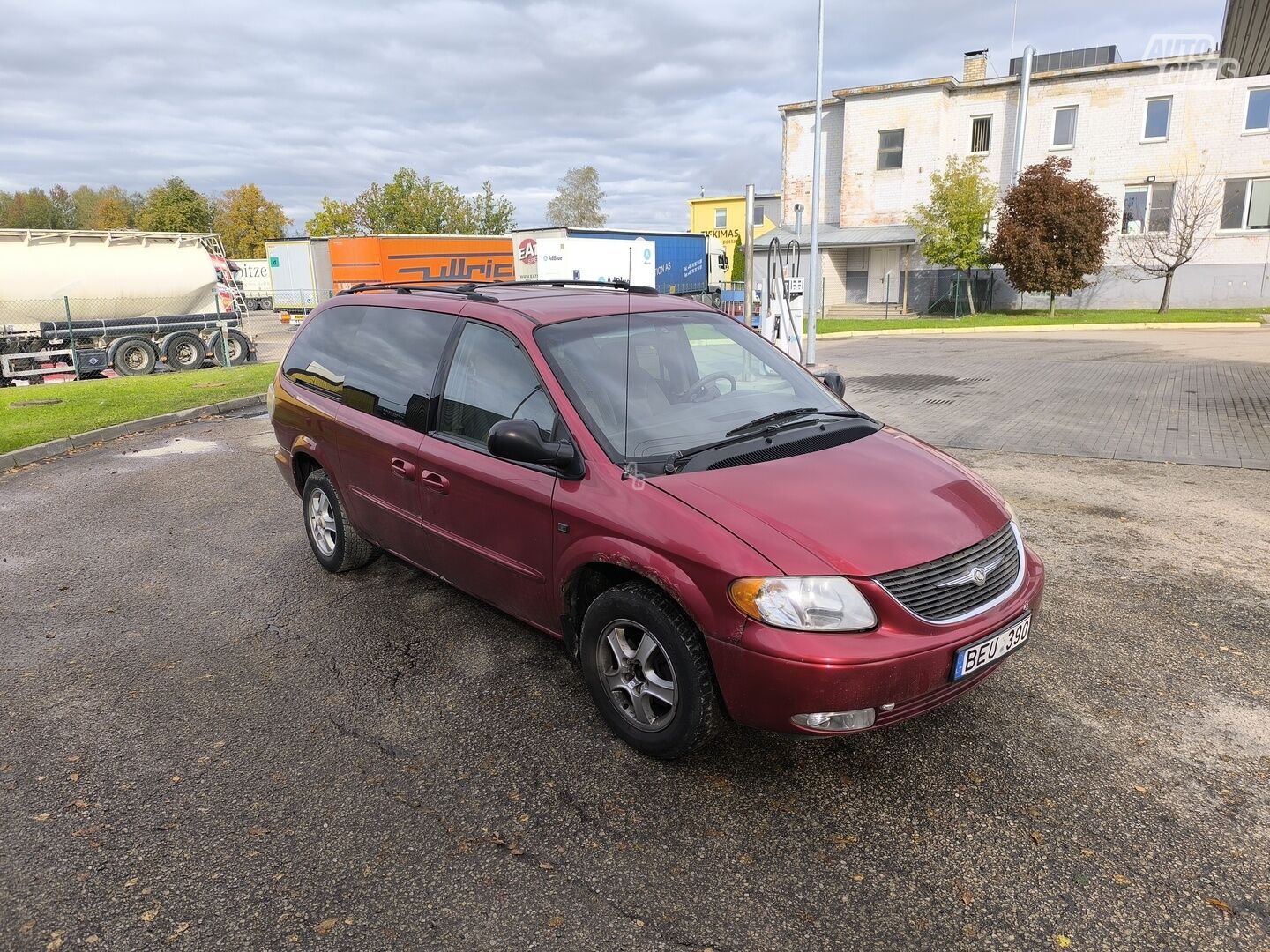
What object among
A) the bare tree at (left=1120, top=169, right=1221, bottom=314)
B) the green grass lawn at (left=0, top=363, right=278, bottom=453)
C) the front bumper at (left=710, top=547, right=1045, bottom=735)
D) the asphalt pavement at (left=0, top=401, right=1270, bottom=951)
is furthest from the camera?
the bare tree at (left=1120, top=169, right=1221, bottom=314)

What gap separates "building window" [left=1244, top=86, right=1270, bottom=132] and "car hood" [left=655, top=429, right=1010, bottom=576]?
36183 millimetres

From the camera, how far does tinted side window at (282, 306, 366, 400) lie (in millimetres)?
5062

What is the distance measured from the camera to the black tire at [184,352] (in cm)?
1950

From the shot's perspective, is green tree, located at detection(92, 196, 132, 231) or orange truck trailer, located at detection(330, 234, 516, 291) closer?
orange truck trailer, located at detection(330, 234, 516, 291)

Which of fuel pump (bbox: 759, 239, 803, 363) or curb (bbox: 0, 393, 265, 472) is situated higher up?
fuel pump (bbox: 759, 239, 803, 363)

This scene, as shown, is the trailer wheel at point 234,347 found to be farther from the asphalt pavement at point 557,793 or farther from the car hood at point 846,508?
the car hood at point 846,508

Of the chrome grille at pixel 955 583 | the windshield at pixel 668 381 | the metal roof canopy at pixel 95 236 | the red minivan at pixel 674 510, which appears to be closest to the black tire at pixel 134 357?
the metal roof canopy at pixel 95 236

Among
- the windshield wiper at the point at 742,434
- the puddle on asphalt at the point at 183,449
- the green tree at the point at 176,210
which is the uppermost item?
the green tree at the point at 176,210

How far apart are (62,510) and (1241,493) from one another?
10103mm

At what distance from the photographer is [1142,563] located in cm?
539

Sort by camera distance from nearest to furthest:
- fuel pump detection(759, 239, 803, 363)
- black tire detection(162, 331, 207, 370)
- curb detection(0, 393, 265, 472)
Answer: curb detection(0, 393, 265, 472), fuel pump detection(759, 239, 803, 363), black tire detection(162, 331, 207, 370)

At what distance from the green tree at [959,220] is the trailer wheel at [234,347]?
24544 millimetres

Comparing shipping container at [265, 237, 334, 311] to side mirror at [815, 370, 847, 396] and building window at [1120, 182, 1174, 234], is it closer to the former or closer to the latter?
building window at [1120, 182, 1174, 234]

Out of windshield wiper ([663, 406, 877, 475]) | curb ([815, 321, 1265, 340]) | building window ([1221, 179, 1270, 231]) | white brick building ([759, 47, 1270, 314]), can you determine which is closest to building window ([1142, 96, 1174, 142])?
white brick building ([759, 47, 1270, 314])
